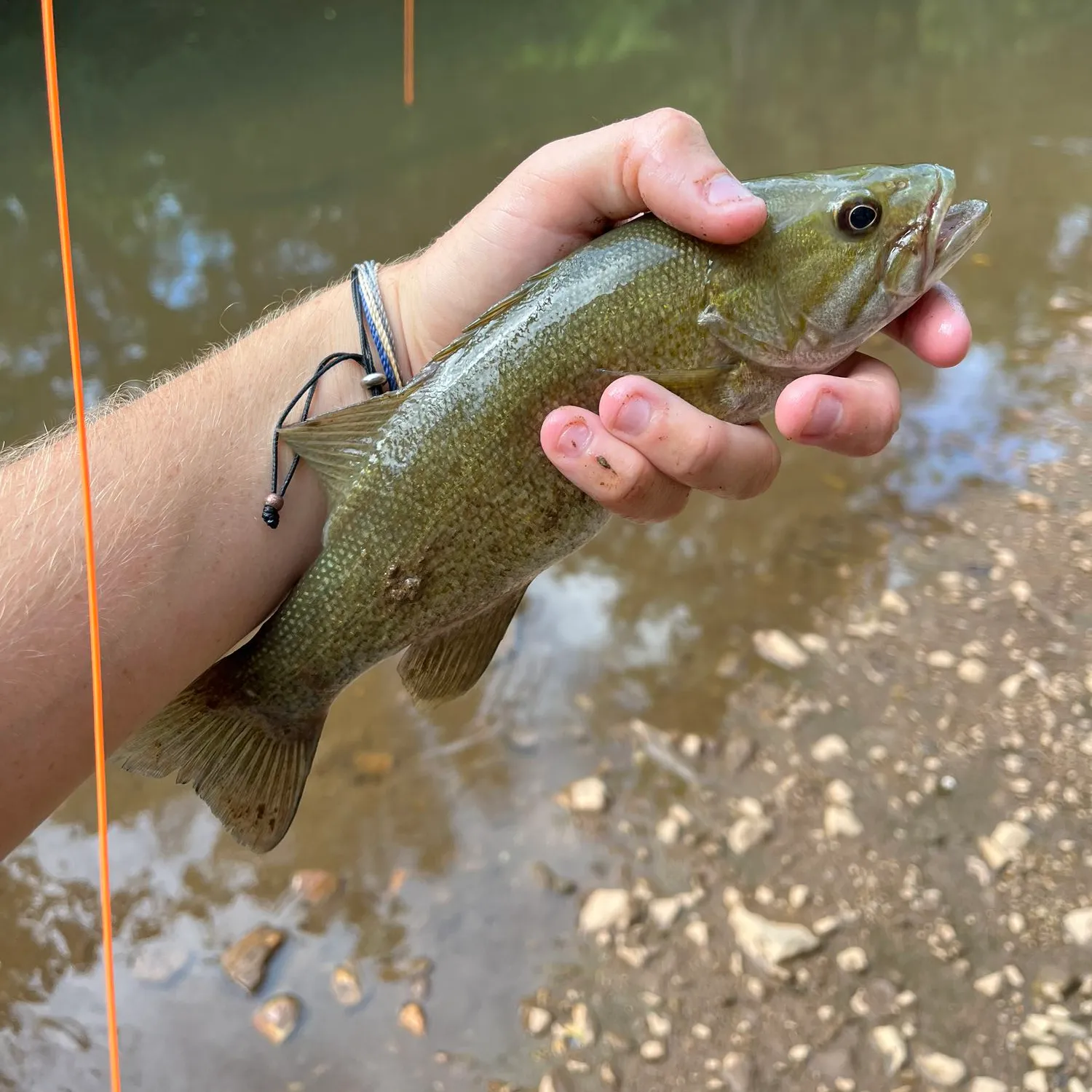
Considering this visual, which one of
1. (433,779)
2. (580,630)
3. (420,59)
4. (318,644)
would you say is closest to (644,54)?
(420,59)

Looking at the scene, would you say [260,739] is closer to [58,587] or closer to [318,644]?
[318,644]

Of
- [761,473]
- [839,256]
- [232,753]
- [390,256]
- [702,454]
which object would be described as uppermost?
[839,256]

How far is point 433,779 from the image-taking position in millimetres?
3717

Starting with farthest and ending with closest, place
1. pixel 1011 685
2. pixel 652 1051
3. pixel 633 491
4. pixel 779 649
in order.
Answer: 1. pixel 779 649
2. pixel 1011 685
3. pixel 652 1051
4. pixel 633 491

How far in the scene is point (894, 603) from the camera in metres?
4.16

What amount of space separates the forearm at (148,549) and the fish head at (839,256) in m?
1.06

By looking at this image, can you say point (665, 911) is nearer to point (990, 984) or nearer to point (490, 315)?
point (990, 984)

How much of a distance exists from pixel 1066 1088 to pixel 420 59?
13.4 metres

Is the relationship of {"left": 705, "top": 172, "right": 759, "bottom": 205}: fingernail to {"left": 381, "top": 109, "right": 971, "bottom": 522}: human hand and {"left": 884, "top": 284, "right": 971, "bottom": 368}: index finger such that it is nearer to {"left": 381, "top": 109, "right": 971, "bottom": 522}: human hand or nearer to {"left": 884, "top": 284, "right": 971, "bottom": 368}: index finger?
{"left": 381, "top": 109, "right": 971, "bottom": 522}: human hand

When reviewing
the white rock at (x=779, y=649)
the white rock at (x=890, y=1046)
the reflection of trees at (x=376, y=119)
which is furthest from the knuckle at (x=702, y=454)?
the reflection of trees at (x=376, y=119)

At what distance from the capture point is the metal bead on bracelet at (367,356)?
2.26 metres

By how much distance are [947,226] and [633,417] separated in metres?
0.78

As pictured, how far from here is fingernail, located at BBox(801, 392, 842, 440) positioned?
1.90 m

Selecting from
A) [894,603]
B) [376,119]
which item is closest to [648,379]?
[894,603]
